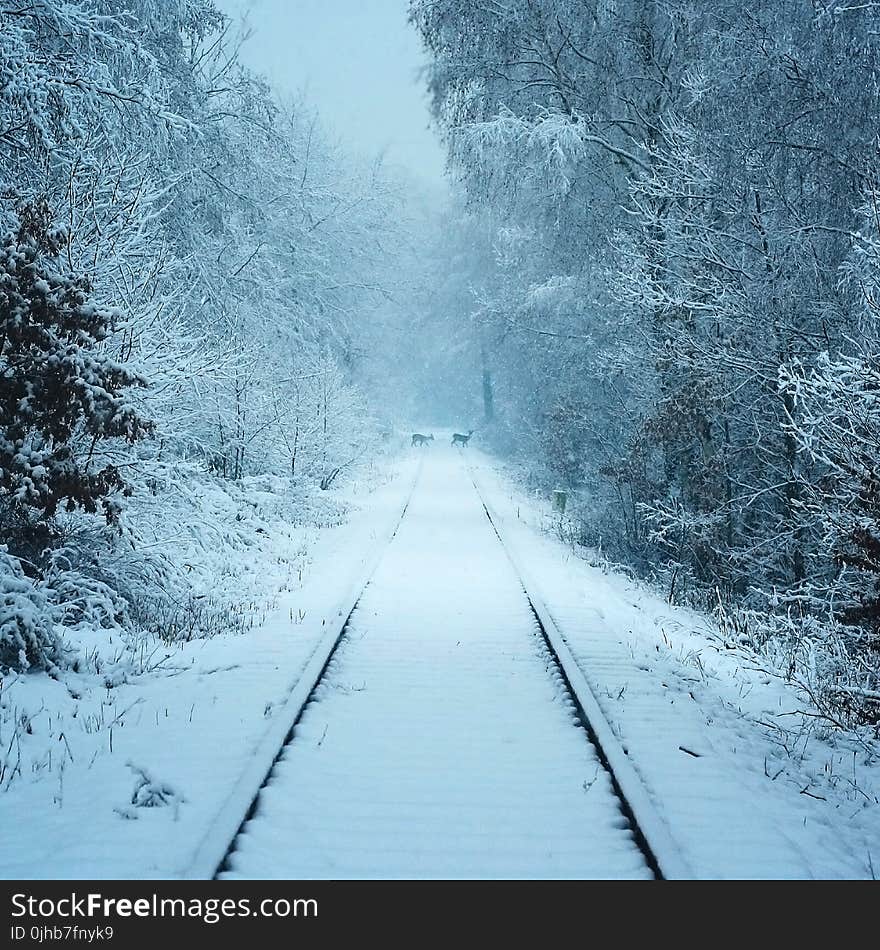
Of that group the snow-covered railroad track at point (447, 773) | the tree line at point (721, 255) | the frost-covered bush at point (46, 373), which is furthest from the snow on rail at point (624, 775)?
the frost-covered bush at point (46, 373)

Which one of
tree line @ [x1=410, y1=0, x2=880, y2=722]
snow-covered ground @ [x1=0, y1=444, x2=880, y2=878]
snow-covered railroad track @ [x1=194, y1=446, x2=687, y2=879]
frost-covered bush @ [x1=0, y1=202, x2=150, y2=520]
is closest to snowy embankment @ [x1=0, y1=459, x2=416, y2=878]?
snow-covered ground @ [x1=0, y1=444, x2=880, y2=878]

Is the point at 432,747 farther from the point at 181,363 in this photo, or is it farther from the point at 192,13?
the point at 192,13

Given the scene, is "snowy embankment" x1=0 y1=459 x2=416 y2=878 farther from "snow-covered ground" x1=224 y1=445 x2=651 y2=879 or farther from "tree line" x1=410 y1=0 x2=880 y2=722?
"tree line" x1=410 y1=0 x2=880 y2=722

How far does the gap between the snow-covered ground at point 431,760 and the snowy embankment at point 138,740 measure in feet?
0.05

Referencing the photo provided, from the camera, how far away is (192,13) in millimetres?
9961

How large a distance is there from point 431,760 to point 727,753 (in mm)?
2107

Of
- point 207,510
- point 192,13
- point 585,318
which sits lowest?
point 207,510

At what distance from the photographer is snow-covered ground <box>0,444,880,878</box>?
3.35 metres

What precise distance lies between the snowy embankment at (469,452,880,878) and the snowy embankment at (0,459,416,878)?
2.66m

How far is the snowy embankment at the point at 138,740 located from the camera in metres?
3.34

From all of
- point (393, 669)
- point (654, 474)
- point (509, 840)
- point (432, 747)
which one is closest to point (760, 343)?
point (654, 474)

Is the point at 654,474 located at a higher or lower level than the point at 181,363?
lower

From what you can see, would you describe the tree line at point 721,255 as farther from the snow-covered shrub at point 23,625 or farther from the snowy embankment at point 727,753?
the snow-covered shrub at point 23,625
